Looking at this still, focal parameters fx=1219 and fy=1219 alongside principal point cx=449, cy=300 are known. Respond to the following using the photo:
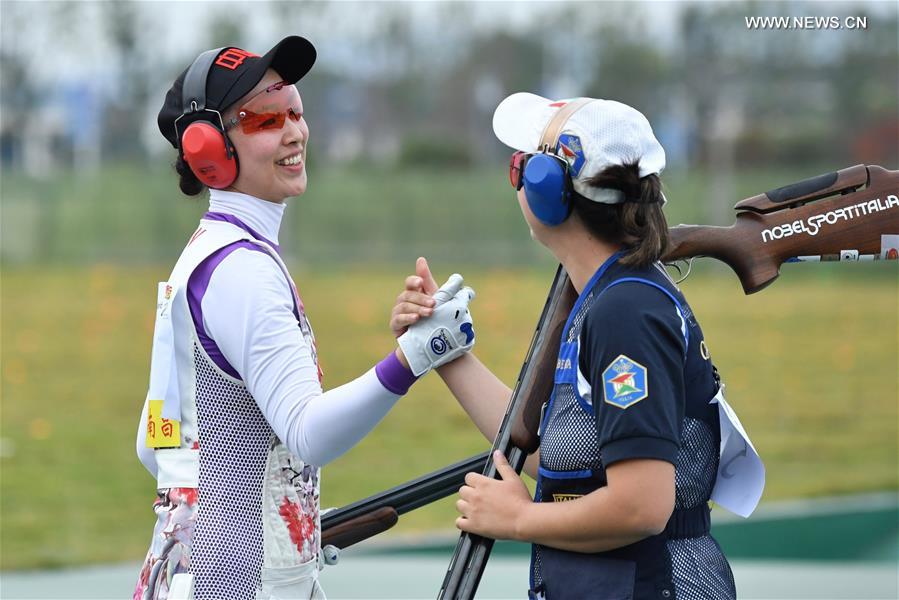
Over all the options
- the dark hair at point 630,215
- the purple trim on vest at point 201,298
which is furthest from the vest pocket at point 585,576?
the purple trim on vest at point 201,298

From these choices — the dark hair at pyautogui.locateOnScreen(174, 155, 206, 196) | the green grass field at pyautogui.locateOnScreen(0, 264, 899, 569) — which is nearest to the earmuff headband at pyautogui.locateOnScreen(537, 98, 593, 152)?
the dark hair at pyautogui.locateOnScreen(174, 155, 206, 196)

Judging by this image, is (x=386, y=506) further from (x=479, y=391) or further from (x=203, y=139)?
(x=203, y=139)

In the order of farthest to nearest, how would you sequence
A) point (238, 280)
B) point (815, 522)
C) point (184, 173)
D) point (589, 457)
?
1. point (815, 522)
2. point (184, 173)
3. point (238, 280)
4. point (589, 457)

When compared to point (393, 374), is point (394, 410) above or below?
above

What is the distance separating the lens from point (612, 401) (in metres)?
2.07

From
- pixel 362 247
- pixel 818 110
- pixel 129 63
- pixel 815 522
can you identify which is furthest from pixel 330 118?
pixel 815 522

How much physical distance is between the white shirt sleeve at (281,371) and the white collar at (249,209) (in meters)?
0.20

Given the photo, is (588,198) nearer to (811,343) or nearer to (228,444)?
(228,444)

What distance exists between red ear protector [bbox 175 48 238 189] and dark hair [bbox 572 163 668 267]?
2.65 feet

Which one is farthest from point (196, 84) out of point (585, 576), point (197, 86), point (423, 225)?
point (423, 225)

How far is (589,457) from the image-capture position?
2.18m

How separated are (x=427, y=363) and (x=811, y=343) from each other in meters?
15.5

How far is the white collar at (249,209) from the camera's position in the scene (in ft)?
8.73

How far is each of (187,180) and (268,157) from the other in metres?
0.26
